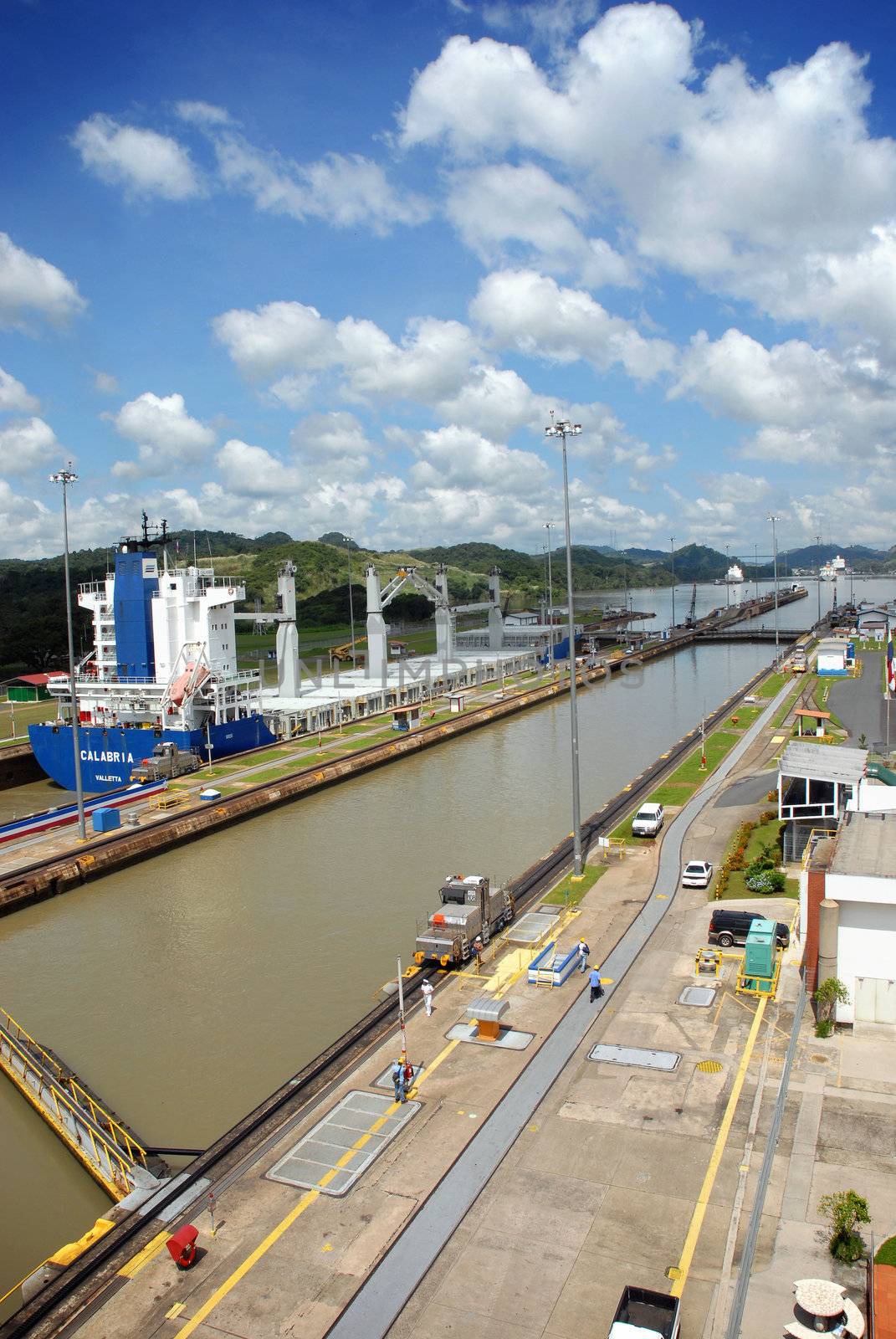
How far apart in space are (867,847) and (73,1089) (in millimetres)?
14515

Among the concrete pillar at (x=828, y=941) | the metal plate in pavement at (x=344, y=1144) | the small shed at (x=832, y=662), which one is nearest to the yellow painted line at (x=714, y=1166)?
the concrete pillar at (x=828, y=941)

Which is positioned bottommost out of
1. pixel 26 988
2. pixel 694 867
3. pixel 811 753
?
pixel 26 988

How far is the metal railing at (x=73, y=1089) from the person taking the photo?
524 inches

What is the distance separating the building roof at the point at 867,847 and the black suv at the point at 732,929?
227 centimetres

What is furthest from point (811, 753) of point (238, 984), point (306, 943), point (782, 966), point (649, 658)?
point (649, 658)

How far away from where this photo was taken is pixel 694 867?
2261 cm

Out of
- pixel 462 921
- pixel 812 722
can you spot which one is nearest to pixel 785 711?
pixel 812 722

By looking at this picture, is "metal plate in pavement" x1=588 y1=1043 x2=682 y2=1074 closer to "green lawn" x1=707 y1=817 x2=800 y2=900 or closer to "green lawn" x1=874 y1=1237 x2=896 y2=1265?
"green lawn" x1=874 y1=1237 x2=896 y2=1265

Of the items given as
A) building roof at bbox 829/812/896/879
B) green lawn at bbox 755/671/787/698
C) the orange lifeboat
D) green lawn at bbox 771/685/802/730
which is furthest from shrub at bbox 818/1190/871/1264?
green lawn at bbox 755/671/787/698

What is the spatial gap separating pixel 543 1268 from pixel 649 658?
282ft

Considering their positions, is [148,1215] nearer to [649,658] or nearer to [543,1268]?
[543,1268]

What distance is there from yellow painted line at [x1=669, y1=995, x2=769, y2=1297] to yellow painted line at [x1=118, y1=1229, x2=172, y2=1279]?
230 inches

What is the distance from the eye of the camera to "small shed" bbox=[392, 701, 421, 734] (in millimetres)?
49906

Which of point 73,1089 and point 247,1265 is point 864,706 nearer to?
point 73,1089
